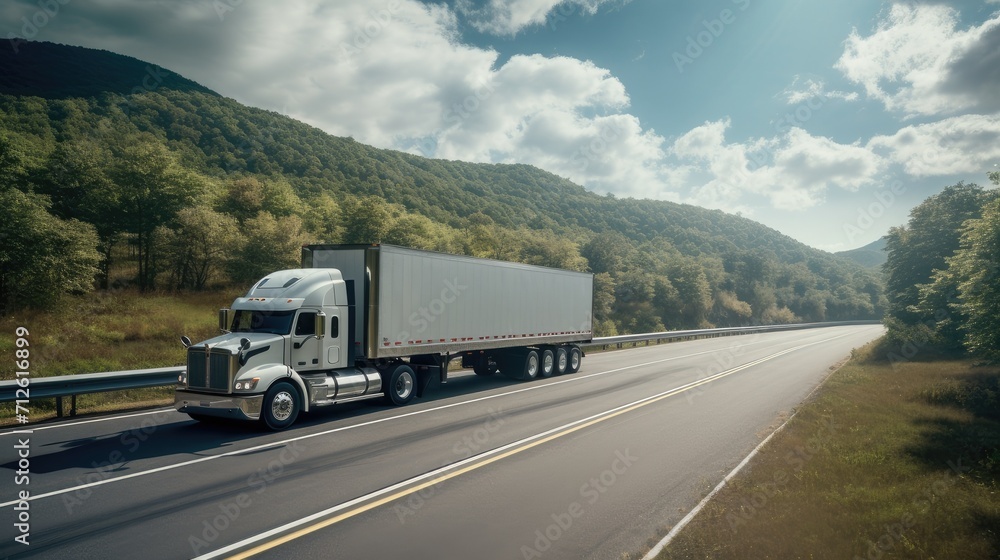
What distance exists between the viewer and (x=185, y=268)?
131 ft

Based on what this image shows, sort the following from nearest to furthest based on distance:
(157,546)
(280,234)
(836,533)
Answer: (157,546)
(836,533)
(280,234)

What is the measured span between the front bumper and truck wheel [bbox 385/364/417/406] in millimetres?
3783

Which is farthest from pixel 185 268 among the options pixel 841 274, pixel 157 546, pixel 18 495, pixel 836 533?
pixel 841 274

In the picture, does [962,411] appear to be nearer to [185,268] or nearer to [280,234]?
[280,234]

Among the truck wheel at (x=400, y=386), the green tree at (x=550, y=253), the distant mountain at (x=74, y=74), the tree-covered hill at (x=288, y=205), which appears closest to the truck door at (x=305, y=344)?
the truck wheel at (x=400, y=386)

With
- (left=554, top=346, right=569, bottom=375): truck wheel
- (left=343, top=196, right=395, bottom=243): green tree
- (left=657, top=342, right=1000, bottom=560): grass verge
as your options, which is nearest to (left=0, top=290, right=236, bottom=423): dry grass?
(left=554, top=346, right=569, bottom=375): truck wheel

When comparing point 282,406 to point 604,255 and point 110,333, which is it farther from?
point 604,255

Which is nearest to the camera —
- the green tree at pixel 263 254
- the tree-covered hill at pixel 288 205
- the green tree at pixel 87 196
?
the green tree at pixel 263 254

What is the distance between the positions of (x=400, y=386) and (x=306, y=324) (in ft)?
11.4

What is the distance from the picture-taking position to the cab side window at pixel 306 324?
1224 centimetres

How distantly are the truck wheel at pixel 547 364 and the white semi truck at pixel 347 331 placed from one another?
2293mm

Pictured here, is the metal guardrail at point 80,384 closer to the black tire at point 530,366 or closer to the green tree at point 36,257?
the black tire at point 530,366

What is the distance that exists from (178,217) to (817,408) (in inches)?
1686

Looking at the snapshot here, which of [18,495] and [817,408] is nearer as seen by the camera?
[18,495]
